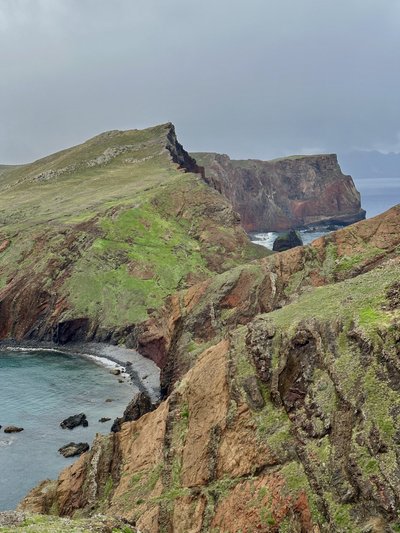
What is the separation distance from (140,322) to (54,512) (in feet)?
226

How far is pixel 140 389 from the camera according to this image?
278 ft

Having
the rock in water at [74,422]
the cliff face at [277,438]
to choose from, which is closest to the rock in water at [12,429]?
the rock in water at [74,422]

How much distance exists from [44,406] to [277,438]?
57216 millimetres

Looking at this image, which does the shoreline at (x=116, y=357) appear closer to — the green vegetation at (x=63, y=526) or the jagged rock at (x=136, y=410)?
the jagged rock at (x=136, y=410)

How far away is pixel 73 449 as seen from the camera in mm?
64062

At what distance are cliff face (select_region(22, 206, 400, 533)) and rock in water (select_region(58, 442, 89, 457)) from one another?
64.5ft

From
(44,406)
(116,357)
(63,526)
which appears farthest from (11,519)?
(116,357)

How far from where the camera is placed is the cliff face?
88.9 feet

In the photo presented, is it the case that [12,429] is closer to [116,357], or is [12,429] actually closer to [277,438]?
[116,357]

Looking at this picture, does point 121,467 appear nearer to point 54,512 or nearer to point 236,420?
point 54,512

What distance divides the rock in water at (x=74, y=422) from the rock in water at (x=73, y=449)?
564 cm

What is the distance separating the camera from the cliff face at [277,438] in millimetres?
27094

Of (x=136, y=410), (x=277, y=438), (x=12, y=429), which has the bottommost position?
(x=12, y=429)

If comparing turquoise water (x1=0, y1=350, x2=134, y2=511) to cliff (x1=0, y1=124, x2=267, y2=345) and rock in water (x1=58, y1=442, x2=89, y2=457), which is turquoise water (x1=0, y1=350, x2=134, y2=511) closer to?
rock in water (x1=58, y1=442, x2=89, y2=457)
